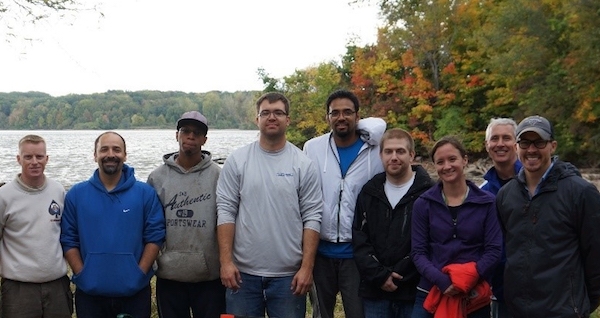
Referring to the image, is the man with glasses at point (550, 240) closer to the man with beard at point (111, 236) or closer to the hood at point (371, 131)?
the hood at point (371, 131)

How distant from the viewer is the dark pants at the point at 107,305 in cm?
417

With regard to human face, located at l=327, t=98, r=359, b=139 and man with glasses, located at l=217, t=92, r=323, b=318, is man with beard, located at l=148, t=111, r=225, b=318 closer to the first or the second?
man with glasses, located at l=217, t=92, r=323, b=318

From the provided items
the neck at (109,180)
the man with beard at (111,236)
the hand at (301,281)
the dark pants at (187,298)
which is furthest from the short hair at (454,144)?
the neck at (109,180)

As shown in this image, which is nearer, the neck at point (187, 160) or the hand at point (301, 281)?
the hand at point (301, 281)

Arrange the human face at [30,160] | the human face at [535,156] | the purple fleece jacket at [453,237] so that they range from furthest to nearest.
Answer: the human face at [30,160]
the purple fleece jacket at [453,237]
the human face at [535,156]

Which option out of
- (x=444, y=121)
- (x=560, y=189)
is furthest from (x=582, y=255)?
(x=444, y=121)

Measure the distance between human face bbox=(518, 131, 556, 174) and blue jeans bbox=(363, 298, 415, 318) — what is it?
50.4 inches

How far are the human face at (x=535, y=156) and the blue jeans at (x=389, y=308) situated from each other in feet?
4.20

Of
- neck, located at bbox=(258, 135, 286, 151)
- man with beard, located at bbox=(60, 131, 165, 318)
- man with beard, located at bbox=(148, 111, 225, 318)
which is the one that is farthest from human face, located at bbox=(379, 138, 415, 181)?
man with beard, located at bbox=(60, 131, 165, 318)

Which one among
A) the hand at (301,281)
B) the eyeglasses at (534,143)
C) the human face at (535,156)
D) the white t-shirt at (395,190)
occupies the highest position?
the eyeglasses at (534,143)

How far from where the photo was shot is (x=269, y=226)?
13.4 feet

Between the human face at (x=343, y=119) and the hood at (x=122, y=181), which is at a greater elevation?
the human face at (x=343, y=119)

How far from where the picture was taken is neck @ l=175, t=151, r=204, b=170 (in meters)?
4.41

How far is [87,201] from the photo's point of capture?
4.19 m
